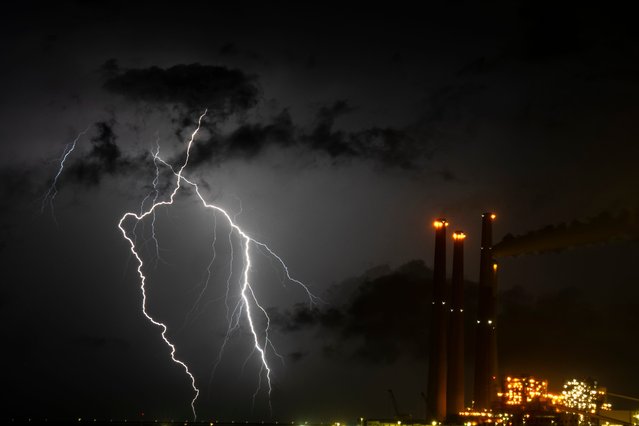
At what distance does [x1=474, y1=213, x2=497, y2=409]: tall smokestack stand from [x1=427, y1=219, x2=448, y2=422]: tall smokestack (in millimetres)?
4065

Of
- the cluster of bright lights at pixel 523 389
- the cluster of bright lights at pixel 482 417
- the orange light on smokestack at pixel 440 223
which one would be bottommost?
the cluster of bright lights at pixel 482 417

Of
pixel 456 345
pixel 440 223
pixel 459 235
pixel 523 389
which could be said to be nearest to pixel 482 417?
pixel 523 389

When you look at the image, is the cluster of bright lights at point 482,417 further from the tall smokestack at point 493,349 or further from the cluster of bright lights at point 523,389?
the tall smokestack at point 493,349

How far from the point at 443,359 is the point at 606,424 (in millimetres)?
17741

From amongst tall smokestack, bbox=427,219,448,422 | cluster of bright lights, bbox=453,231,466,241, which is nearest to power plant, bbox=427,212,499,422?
tall smokestack, bbox=427,219,448,422

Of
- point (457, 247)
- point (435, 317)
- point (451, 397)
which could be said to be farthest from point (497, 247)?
point (451, 397)

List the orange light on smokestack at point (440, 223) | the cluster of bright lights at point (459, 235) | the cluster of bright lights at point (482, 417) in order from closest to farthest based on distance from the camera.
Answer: the cluster of bright lights at point (482, 417) < the orange light on smokestack at point (440, 223) < the cluster of bright lights at point (459, 235)

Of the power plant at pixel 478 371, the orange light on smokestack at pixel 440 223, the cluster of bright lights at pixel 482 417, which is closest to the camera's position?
the cluster of bright lights at pixel 482 417

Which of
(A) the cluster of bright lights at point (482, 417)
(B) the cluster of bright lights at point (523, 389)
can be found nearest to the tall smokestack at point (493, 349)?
(B) the cluster of bright lights at point (523, 389)

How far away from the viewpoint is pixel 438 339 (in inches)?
3492

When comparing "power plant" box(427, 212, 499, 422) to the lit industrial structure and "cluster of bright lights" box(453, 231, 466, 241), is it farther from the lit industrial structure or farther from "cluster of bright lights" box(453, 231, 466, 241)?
"cluster of bright lights" box(453, 231, 466, 241)

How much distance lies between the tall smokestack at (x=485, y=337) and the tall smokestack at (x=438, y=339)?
→ 4.06m

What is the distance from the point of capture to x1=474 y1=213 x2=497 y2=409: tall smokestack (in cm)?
8850

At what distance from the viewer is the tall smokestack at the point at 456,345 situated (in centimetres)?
8731
